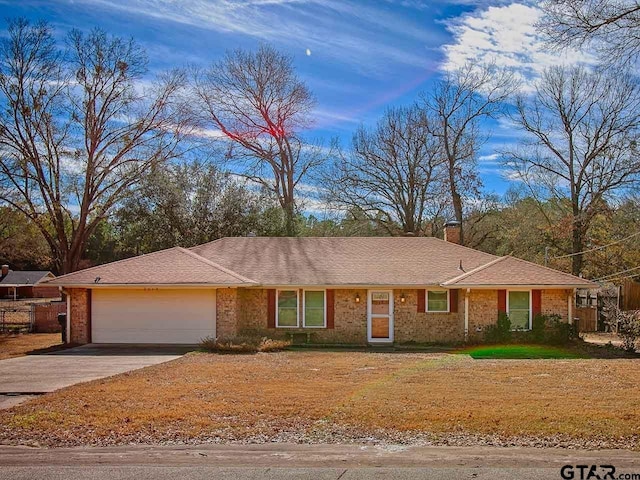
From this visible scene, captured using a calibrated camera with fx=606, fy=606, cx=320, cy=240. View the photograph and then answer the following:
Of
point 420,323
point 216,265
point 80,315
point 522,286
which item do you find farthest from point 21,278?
point 522,286

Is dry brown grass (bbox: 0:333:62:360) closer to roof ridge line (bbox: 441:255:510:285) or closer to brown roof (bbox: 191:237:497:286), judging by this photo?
brown roof (bbox: 191:237:497:286)

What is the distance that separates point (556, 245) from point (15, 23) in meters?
32.0

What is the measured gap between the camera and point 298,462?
7371 millimetres

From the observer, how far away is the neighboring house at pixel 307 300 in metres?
21.1

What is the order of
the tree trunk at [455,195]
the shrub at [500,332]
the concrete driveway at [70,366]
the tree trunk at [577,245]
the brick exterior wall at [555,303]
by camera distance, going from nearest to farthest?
1. the concrete driveway at [70,366]
2. the shrub at [500,332]
3. the brick exterior wall at [555,303]
4. the tree trunk at [577,245]
5. the tree trunk at [455,195]

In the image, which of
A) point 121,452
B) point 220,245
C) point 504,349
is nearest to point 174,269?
point 220,245

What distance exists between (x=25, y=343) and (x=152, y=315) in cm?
556

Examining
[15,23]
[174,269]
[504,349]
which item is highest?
[15,23]

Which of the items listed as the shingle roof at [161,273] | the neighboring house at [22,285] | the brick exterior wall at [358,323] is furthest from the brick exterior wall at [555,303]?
the neighboring house at [22,285]

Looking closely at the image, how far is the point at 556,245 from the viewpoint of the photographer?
36656 millimetres

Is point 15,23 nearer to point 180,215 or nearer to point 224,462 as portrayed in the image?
point 180,215

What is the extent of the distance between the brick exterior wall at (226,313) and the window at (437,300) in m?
6.99

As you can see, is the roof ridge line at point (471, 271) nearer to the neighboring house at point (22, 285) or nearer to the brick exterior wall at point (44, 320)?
the brick exterior wall at point (44, 320)

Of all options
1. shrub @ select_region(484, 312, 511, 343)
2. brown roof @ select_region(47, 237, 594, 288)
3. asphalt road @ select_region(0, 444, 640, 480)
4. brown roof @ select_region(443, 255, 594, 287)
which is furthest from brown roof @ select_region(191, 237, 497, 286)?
asphalt road @ select_region(0, 444, 640, 480)
